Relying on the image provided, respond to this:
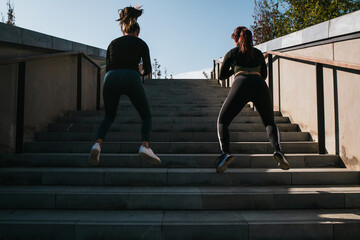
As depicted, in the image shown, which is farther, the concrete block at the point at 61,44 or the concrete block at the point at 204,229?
the concrete block at the point at 61,44

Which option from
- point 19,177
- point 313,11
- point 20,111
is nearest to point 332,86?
point 19,177

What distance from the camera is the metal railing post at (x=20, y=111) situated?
3.69 meters

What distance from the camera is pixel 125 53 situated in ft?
8.77

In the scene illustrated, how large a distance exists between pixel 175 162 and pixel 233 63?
1.52 metres

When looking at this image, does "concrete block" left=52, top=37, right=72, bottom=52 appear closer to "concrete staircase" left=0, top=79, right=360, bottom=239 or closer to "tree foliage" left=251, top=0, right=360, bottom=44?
"concrete staircase" left=0, top=79, right=360, bottom=239

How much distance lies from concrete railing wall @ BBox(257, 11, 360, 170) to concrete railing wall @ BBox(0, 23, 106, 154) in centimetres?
453

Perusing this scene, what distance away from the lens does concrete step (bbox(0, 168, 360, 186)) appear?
118 inches

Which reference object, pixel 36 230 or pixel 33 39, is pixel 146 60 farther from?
pixel 33 39

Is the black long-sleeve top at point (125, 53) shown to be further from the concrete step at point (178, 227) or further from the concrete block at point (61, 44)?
the concrete block at point (61, 44)

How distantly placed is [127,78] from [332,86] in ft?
10.2

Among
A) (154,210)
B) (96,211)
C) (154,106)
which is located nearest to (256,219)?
(154,210)

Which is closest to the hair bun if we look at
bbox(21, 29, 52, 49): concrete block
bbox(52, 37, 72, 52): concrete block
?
bbox(21, 29, 52, 49): concrete block

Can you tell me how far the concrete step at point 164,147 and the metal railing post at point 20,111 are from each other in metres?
0.15

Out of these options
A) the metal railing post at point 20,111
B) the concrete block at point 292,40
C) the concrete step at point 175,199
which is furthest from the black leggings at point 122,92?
the concrete block at point 292,40
